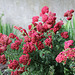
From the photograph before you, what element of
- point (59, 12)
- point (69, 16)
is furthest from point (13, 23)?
point (69, 16)

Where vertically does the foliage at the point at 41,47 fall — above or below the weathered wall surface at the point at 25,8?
below

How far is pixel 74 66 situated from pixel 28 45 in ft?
1.65

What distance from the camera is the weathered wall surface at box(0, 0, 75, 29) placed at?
3168 mm

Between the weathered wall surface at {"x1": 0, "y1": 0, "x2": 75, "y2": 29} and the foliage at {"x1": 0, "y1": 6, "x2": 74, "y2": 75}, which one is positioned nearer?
the foliage at {"x1": 0, "y1": 6, "x2": 74, "y2": 75}

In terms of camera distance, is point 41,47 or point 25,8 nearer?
point 41,47

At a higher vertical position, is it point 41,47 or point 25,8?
point 25,8

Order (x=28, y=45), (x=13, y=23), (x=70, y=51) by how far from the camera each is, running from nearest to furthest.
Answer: (x=70, y=51), (x=28, y=45), (x=13, y=23)

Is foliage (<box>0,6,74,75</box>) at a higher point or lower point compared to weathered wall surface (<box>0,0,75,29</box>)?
lower

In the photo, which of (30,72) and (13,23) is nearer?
(30,72)

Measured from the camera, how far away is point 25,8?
3.49 meters

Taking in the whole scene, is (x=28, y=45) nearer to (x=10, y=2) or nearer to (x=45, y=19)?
(x=45, y=19)

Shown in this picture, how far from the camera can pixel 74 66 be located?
1.27m

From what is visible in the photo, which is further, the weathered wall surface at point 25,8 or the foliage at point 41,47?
the weathered wall surface at point 25,8

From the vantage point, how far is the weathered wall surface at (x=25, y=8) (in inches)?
125
